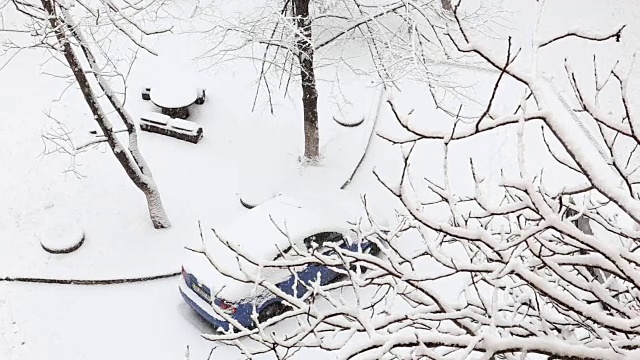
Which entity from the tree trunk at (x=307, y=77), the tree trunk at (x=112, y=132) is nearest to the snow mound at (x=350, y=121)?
the tree trunk at (x=307, y=77)

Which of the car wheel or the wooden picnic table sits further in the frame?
the wooden picnic table

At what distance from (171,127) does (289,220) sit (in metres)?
4.48

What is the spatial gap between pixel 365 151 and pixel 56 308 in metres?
6.64

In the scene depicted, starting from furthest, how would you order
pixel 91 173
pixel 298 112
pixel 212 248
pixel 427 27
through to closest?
pixel 427 27, pixel 298 112, pixel 91 173, pixel 212 248

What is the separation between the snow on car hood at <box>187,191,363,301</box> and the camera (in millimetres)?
9648

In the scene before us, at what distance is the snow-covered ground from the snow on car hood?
1036 mm

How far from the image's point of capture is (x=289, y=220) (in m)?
10.5

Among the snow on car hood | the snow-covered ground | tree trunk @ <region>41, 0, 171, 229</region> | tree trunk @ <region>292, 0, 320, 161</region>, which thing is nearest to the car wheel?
the snow on car hood

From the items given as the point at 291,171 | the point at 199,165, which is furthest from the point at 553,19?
the point at 199,165

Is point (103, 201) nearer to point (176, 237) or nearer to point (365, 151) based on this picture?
point (176, 237)

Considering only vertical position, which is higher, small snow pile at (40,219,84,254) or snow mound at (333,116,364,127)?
snow mound at (333,116,364,127)

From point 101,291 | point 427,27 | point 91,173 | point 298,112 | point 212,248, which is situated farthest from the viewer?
point 427,27

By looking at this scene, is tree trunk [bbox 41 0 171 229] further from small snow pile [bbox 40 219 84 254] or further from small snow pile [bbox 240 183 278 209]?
small snow pile [bbox 240 183 278 209]

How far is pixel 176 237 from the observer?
11.8 m
